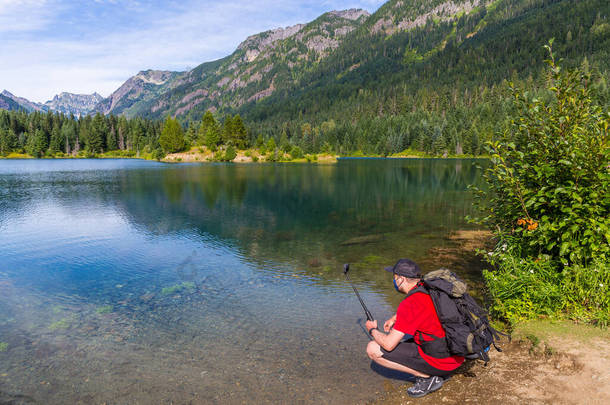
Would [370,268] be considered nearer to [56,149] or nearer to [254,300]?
[254,300]

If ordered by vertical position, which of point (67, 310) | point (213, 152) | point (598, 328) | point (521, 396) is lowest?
point (67, 310)

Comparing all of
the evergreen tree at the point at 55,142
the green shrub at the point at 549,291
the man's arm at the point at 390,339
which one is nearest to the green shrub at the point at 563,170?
the green shrub at the point at 549,291

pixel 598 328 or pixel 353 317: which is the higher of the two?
pixel 598 328

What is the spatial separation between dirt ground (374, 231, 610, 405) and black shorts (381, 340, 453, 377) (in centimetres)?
51

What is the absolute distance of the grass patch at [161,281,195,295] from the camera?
46.2 feet

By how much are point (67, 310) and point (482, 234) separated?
79.0ft

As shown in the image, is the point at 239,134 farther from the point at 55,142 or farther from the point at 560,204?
the point at 560,204

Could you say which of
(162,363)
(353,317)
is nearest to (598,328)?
(353,317)

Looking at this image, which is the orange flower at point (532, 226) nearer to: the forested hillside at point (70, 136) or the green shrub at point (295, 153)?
the green shrub at point (295, 153)

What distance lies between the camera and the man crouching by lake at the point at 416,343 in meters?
6.22

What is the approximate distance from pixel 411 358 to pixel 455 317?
1351mm

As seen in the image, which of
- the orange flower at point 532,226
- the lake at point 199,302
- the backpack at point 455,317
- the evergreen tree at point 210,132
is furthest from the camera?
the evergreen tree at point 210,132

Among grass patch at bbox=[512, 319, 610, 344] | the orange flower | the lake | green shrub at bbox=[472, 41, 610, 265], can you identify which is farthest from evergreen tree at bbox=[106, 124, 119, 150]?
grass patch at bbox=[512, 319, 610, 344]

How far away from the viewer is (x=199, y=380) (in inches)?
322
